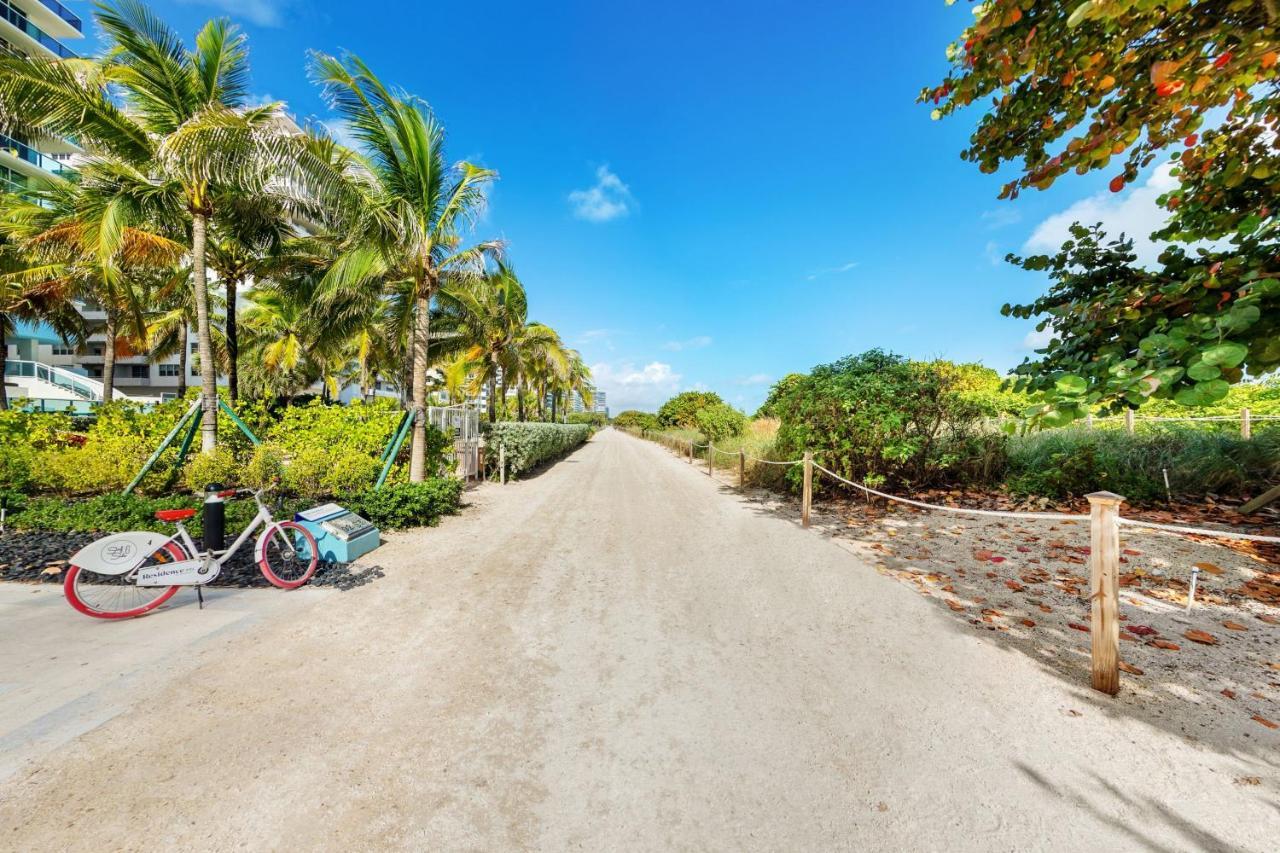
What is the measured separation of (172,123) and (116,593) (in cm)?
760

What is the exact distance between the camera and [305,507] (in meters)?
6.53

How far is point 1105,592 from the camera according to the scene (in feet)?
8.96

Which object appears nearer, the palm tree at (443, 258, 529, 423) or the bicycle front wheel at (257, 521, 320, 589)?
the bicycle front wheel at (257, 521, 320, 589)

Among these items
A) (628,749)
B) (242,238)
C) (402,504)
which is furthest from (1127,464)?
(242,238)

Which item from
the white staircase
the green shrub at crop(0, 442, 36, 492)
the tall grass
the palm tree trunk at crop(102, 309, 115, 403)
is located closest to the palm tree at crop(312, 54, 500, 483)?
the green shrub at crop(0, 442, 36, 492)

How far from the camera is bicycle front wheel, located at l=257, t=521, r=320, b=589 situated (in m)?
4.46

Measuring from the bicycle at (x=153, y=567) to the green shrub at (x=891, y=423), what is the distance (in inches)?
325

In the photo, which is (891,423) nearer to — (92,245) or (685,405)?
(92,245)

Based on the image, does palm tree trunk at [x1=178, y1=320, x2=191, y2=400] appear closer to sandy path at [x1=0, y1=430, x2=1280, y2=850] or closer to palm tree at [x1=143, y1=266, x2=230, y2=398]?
palm tree at [x1=143, y1=266, x2=230, y2=398]

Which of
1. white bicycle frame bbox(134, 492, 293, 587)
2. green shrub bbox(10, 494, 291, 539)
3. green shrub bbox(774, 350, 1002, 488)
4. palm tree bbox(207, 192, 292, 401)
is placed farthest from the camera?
palm tree bbox(207, 192, 292, 401)

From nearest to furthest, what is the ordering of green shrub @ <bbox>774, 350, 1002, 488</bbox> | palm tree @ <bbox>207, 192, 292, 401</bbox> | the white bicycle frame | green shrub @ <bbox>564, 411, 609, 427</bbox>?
1. the white bicycle frame
2. green shrub @ <bbox>774, 350, 1002, 488</bbox>
3. palm tree @ <bbox>207, 192, 292, 401</bbox>
4. green shrub @ <bbox>564, 411, 609, 427</bbox>

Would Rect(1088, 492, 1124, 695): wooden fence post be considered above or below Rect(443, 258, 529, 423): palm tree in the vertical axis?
below

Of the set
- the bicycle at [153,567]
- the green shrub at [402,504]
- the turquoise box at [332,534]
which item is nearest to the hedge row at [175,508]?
the green shrub at [402,504]

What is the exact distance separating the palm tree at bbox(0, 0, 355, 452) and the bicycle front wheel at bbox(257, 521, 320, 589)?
4.16 meters
